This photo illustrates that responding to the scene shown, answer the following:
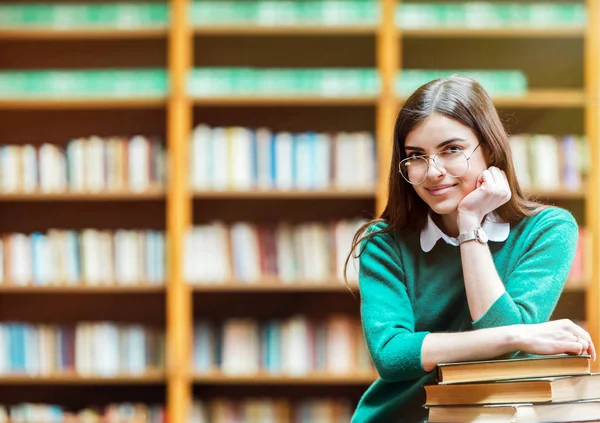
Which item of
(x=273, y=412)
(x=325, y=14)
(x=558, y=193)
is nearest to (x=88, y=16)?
(x=325, y=14)

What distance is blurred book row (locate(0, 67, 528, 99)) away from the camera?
3.79 metres

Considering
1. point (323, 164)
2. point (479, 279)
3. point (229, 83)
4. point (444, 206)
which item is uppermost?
point (229, 83)

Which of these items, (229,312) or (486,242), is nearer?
(486,242)

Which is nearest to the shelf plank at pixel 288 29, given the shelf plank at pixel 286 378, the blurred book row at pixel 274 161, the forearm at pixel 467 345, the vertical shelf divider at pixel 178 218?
the vertical shelf divider at pixel 178 218

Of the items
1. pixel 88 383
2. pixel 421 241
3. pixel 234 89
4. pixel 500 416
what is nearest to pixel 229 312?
pixel 88 383

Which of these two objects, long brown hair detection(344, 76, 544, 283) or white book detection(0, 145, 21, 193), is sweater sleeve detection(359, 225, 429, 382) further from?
white book detection(0, 145, 21, 193)

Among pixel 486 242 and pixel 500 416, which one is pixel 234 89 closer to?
pixel 486 242

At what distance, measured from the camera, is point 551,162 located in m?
3.77

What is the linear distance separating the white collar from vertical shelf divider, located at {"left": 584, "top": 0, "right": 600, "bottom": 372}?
2.54 m

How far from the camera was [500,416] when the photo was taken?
3.52 feet

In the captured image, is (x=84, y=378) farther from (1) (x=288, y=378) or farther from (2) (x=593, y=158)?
(2) (x=593, y=158)

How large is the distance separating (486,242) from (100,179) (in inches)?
111

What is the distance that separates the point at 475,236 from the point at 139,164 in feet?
8.95

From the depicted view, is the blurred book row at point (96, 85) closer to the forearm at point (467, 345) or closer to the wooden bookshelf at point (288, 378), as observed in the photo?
the wooden bookshelf at point (288, 378)
